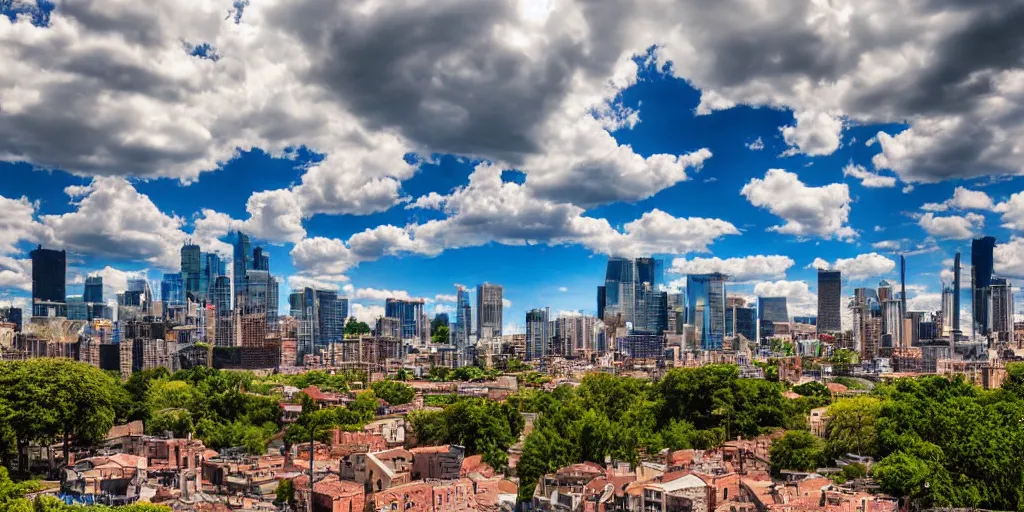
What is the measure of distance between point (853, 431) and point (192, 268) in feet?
283

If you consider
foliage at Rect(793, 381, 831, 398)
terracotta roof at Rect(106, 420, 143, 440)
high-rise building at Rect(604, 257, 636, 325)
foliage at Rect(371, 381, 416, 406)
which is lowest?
foliage at Rect(371, 381, 416, 406)

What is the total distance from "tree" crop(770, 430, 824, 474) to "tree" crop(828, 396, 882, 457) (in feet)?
1.49

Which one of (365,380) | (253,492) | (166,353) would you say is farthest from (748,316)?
(253,492)

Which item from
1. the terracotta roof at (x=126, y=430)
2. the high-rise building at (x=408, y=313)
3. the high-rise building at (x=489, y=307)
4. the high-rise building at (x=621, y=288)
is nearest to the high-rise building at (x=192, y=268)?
the high-rise building at (x=408, y=313)

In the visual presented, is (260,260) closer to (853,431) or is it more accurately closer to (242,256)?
(242,256)

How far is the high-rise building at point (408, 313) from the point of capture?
351 feet

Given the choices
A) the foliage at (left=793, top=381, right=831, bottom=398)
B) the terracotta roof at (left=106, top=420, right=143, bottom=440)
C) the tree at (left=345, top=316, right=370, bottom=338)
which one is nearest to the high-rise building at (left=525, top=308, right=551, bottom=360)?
the tree at (left=345, top=316, right=370, bottom=338)

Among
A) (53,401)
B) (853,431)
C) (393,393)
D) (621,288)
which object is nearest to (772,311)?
(621,288)

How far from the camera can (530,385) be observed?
5003 centimetres

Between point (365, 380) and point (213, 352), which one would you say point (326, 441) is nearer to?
point (365, 380)

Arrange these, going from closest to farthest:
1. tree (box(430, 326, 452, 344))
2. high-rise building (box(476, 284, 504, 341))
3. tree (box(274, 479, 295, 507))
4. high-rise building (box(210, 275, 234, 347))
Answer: tree (box(274, 479, 295, 507)) < high-rise building (box(210, 275, 234, 347)) < tree (box(430, 326, 452, 344)) < high-rise building (box(476, 284, 504, 341))

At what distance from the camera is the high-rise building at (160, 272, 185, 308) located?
318 feet

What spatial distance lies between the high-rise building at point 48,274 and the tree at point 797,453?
7335 centimetres

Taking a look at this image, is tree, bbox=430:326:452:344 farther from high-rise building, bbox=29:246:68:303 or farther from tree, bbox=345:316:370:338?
high-rise building, bbox=29:246:68:303
